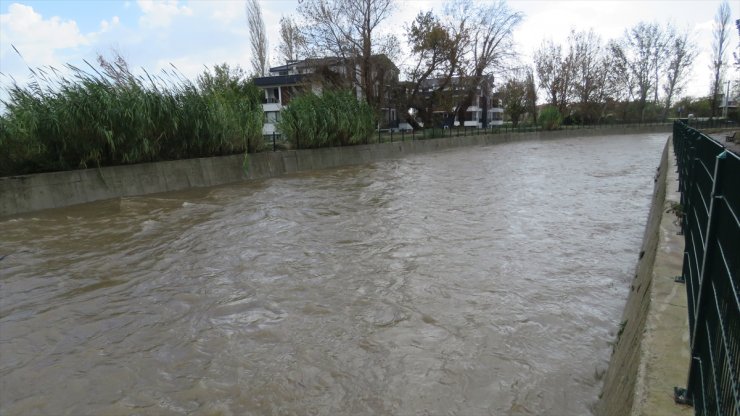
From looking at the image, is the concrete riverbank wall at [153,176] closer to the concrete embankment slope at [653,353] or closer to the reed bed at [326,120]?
the reed bed at [326,120]

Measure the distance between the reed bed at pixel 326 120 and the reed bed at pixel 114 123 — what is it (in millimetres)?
2587

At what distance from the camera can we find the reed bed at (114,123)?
8188 millimetres

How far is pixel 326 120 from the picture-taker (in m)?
15.6

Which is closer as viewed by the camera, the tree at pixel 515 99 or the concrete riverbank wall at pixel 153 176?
the concrete riverbank wall at pixel 153 176

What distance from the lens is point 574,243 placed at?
6.00m

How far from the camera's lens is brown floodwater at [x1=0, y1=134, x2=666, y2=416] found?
9.29 feet

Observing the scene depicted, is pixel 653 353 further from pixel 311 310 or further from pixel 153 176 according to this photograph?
→ pixel 153 176

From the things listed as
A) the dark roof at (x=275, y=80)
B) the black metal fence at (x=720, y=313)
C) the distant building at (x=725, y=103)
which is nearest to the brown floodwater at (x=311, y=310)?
the black metal fence at (x=720, y=313)

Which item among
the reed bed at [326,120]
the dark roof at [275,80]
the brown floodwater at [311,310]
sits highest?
the dark roof at [275,80]

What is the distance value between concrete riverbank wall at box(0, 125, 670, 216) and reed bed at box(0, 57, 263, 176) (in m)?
0.30

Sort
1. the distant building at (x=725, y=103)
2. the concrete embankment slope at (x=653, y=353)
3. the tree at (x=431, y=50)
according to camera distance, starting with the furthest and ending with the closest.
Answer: the distant building at (x=725, y=103), the tree at (x=431, y=50), the concrete embankment slope at (x=653, y=353)

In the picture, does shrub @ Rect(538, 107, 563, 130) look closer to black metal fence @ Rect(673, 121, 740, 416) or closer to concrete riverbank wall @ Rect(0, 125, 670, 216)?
concrete riverbank wall @ Rect(0, 125, 670, 216)

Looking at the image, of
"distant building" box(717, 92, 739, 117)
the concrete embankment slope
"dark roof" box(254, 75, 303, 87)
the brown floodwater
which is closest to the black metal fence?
the concrete embankment slope

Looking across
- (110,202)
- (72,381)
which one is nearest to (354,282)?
(72,381)
